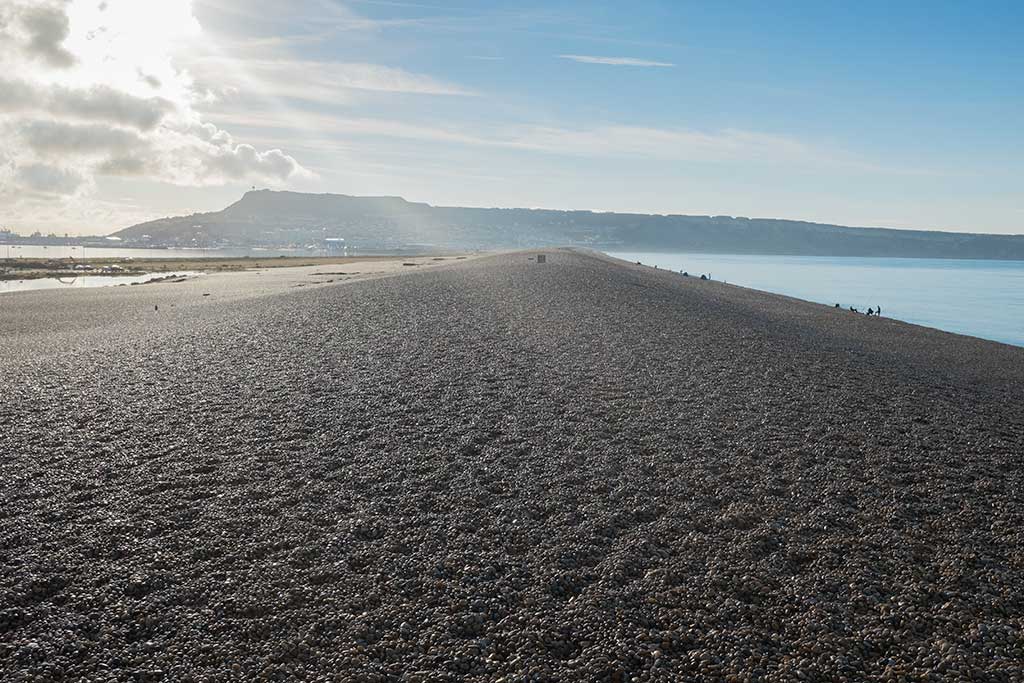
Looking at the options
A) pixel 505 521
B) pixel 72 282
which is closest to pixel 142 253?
pixel 72 282

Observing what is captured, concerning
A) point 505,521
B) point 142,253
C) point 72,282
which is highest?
point 142,253

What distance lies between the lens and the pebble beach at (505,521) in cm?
461

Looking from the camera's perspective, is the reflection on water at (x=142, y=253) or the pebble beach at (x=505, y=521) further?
the reflection on water at (x=142, y=253)

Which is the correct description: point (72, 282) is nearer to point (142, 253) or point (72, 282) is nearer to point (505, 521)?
point (505, 521)

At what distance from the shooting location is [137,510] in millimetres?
6500

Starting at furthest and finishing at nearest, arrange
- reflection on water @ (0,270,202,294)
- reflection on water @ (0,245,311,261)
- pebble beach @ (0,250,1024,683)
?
1. reflection on water @ (0,245,311,261)
2. reflection on water @ (0,270,202,294)
3. pebble beach @ (0,250,1024,683)

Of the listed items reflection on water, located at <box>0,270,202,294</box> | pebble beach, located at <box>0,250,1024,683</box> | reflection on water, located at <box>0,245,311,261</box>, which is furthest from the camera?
reflection on water, located at <box>0,245,311,261</box>

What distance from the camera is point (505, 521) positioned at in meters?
6.48

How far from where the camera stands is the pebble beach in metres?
4.61

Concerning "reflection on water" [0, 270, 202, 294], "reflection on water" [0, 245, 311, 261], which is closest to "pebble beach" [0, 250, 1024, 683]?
"reflection on water" [0, 270, 202, 294]

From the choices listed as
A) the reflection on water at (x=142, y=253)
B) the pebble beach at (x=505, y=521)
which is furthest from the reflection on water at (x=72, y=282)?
the reflection on water at (x=142, y=253)

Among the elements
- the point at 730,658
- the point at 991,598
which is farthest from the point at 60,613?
the point at 991,598

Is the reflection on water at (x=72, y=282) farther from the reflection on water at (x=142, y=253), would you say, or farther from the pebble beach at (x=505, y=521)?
the reflection on water at (x=142, y=253)

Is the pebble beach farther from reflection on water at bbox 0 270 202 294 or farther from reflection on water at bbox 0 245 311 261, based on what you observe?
reflection on water at bbox 0 245 311 261
